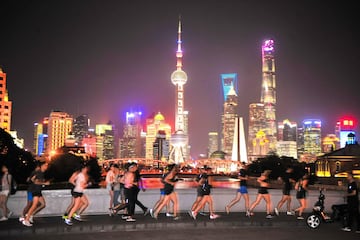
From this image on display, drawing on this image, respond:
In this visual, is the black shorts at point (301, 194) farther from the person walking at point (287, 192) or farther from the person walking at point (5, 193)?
the person walking at point (5, 193)

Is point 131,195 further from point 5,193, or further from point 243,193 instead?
point 243,193

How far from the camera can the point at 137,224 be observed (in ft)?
46.4

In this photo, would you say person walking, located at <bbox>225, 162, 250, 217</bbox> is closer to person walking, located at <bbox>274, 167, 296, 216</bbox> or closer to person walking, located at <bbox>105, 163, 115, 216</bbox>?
person walking, located at <bbox>274, 167, 296, 216</bbox>

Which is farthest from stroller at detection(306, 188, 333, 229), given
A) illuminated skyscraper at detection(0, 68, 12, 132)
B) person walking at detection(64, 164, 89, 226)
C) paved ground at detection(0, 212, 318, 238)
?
illuminated skyscraper at detection(0, 68, 12, 132)

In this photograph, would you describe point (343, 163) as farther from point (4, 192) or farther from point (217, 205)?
point (4, 192)

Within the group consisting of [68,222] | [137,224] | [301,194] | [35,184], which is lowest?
[137,224]

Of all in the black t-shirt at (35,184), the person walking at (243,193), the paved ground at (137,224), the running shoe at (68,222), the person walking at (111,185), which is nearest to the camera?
the paved ground at (137,224)

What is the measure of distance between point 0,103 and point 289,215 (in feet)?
392

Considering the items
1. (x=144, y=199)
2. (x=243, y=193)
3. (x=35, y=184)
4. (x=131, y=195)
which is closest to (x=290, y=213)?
(x=243, y=193)

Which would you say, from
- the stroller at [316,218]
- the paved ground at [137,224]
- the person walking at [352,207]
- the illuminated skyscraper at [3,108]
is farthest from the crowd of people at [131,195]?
the illuminated skyscraper at [3,108]

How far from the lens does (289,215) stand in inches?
673

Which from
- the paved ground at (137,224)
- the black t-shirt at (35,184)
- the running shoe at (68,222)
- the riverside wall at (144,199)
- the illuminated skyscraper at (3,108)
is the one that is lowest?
the paved ground at (137,224)

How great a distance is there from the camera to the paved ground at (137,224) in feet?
42.8

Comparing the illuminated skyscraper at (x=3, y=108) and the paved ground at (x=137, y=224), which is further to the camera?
the illuminated skyscraper at (x=3, y=108)
